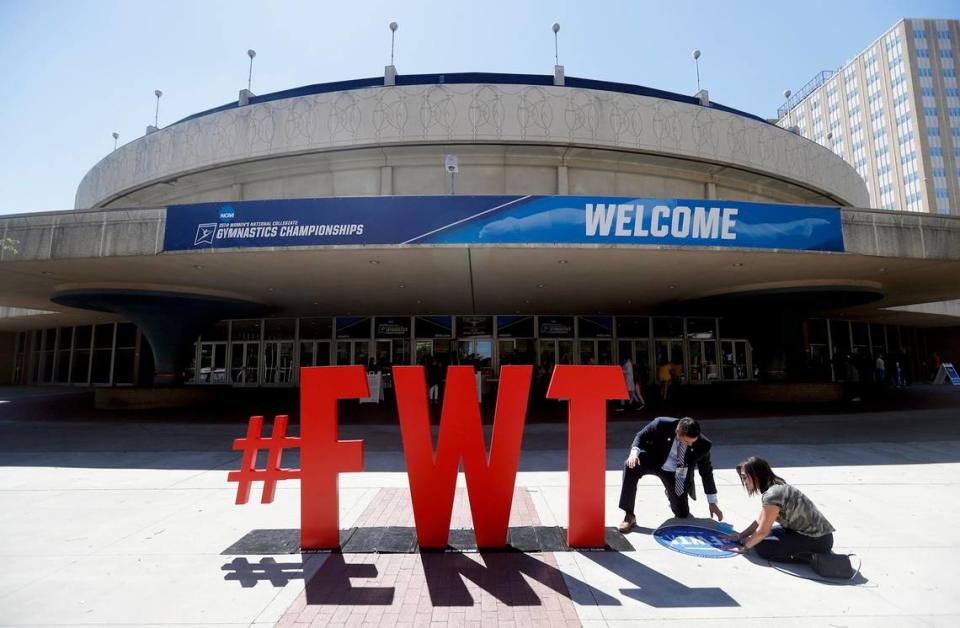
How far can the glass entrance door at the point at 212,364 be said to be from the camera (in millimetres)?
25812

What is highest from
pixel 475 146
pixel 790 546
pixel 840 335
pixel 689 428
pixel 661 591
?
pixel 475 146

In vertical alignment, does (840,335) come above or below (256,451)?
above

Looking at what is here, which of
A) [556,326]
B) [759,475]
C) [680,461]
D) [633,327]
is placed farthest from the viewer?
[633,327]

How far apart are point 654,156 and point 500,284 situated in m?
8.26

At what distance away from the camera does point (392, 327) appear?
2370 cm

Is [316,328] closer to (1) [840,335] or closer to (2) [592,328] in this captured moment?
(2) [592,328]

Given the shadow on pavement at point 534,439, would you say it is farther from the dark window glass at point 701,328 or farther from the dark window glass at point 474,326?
the dark window glass at point 701,328

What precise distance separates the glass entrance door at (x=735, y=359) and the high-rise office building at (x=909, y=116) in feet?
236

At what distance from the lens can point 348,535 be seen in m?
4.97

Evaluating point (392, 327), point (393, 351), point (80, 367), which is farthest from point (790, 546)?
point (80, 367)

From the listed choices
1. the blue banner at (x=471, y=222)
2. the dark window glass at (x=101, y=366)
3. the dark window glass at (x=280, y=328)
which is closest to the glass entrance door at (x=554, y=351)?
the dark window glass at (x=280, y=328)

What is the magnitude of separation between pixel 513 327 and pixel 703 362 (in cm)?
1042

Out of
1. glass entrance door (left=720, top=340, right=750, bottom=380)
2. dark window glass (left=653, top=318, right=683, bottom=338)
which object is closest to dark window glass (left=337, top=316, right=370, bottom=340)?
dark window glass (left=653, top=318, right=683, bottom=338)

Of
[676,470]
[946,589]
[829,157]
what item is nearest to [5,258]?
[676,470]
